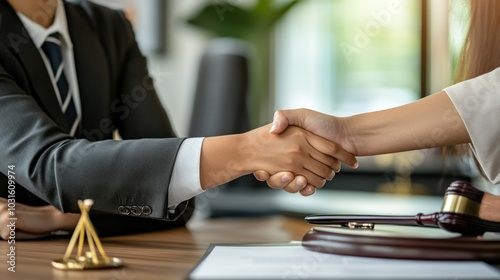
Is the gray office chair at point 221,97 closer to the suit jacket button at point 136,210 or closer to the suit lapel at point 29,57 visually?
the suit lapel at point 29,57

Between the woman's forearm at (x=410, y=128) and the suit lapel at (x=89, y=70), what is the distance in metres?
0.52

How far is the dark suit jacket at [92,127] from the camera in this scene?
112 cm

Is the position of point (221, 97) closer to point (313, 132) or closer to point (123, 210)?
point (313, 132)

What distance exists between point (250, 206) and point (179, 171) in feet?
3.87

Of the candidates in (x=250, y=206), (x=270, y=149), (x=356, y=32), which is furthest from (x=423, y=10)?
(x=270, y=149)

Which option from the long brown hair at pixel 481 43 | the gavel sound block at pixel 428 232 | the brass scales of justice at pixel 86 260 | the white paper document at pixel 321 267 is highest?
the long brown hair at pixel 481 43

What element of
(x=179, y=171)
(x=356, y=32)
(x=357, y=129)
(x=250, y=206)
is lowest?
(x=250, y=206)

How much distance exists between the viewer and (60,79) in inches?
57.8

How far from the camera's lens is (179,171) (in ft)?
3.70

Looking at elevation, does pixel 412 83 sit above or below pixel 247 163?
above

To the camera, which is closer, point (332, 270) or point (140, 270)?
point (332, 270)

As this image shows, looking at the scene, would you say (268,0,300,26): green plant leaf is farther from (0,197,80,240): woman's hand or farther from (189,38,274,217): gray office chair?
(0,197,80,240): woman's hand

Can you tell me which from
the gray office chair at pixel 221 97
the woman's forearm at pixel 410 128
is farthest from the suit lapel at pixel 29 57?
the gray office chair at pixel 221 97

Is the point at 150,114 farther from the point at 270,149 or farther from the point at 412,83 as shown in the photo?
the point at 412,83
